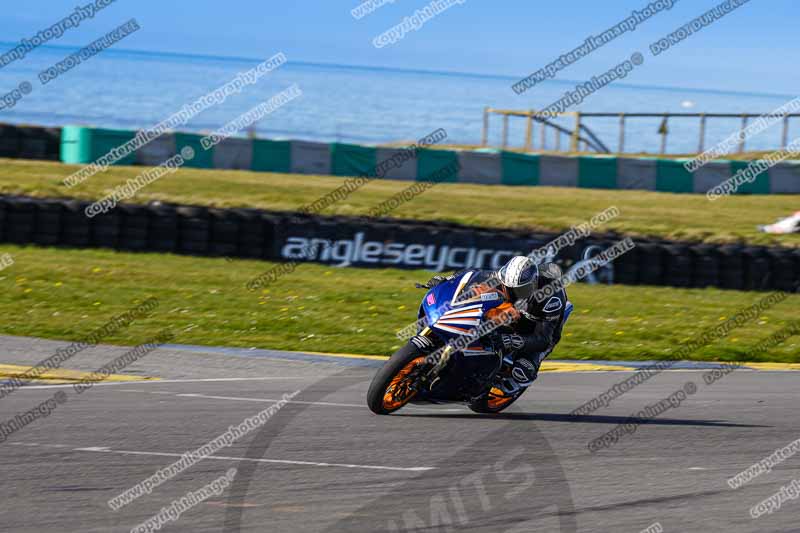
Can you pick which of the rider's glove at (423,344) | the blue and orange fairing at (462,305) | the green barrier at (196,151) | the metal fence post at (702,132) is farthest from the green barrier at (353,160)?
the rider's glove at (423,344)

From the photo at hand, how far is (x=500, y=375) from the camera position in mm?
9391

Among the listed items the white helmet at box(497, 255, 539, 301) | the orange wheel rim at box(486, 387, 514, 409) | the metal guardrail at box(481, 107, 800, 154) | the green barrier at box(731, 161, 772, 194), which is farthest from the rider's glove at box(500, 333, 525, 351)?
the metal guardrail at box(481, 107, 800, 154)

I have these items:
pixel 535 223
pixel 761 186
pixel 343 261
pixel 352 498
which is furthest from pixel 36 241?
pixel 761 186

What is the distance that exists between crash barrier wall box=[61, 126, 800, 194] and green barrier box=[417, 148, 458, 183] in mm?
27

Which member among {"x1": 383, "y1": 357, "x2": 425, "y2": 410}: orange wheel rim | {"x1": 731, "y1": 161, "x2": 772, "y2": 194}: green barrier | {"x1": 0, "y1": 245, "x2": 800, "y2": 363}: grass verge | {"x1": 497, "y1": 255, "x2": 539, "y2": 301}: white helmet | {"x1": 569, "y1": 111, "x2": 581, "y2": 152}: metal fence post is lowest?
{"x1": 0, "y1": 245, "x2": 800, "y2": 363}: grass verge

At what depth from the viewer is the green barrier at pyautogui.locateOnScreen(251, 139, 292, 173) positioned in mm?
29469

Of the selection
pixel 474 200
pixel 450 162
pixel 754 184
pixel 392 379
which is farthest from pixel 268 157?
pixel 392 379

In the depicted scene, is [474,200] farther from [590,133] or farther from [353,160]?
[590,133]

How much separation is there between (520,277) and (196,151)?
2129 cm

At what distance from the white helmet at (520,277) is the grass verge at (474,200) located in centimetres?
1265

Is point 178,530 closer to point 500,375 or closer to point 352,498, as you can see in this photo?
point 352,498

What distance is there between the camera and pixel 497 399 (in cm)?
972

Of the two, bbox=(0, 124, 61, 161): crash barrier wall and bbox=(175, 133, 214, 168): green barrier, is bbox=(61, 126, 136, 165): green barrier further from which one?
bbox=(175, 133, 214, 168): green barrier

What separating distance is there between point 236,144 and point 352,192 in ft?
14.4
